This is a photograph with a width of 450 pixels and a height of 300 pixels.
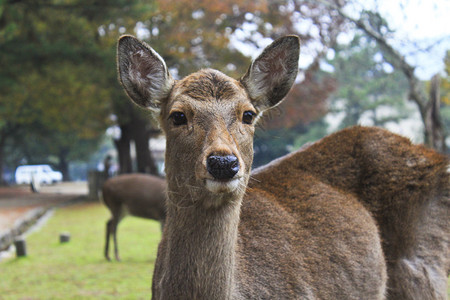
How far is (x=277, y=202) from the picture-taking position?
3.55m

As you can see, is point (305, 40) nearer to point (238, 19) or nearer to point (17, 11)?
point (238, 19)

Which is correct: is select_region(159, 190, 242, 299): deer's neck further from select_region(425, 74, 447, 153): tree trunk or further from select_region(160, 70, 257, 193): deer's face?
select_region(425, 74, 447, 153): tree trunk

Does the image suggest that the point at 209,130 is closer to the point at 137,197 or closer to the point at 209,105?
the point at 209,105

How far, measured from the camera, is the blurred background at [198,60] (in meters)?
9.68

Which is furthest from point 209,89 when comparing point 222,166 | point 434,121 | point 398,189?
point 434,121

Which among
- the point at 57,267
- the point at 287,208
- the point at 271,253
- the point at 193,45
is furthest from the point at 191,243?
the point at 193,45

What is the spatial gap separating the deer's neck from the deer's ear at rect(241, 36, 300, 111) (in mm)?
798

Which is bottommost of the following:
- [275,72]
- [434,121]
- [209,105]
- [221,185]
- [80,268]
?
[80,268]

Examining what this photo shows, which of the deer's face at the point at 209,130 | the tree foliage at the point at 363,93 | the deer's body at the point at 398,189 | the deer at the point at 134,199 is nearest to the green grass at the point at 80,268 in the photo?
the deer at the point at 134,199

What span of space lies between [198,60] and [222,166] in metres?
17.1

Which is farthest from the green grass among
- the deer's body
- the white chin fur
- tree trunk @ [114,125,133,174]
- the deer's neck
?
tree trunk @ [114,125,133,174]

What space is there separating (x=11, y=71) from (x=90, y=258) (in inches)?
295

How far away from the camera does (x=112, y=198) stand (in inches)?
367

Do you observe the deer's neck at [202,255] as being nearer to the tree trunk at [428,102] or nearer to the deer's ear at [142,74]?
the deer's ear at [142,74]
